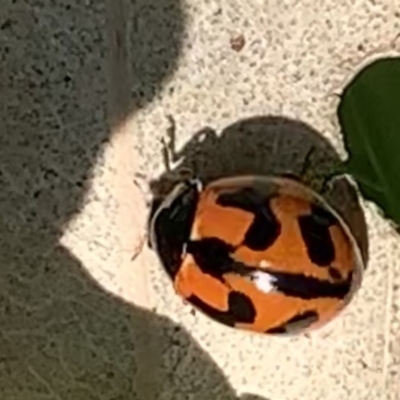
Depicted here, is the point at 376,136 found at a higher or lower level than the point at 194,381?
higher

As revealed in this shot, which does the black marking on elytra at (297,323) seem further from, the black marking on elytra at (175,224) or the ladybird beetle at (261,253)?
the black marking on elytra at (175,224)

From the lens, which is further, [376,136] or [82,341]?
[82,341]

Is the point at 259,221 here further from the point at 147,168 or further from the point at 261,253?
the point at 147,168

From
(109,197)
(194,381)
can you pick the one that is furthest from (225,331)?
(109,197)

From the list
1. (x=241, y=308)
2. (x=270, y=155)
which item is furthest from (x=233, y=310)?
(x=270, y=155)

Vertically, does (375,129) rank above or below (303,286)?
above

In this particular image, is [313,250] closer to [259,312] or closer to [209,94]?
[259,312]
